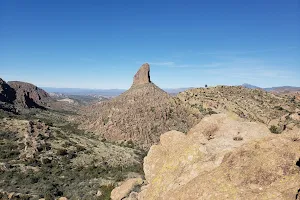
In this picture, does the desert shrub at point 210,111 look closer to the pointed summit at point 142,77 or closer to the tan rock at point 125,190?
the tan rock at point 125,190

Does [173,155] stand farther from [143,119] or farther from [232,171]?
[143,119]

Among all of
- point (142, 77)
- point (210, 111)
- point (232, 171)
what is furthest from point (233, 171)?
point (142, 77)

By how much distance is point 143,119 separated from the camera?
115875mm

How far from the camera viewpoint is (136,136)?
344ft

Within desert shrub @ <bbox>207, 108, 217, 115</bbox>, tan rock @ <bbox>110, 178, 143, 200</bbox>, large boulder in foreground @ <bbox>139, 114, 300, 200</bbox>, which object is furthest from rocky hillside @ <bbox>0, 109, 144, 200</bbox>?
desert shrub @ <bbox>207, 108, 217, 115</bbox>

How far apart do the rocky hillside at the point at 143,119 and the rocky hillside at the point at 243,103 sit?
241 inches

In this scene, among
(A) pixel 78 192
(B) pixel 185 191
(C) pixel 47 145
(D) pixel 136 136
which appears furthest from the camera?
(D) pixel 136 136

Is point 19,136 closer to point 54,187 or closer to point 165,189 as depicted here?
point 54,187

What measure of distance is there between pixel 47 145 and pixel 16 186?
1016 inches

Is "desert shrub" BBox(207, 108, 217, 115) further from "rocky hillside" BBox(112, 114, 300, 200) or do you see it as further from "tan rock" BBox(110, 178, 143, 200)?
"rocky hillside" BBox(112, 114, 300, 200)

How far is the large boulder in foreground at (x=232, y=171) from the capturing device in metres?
9.83

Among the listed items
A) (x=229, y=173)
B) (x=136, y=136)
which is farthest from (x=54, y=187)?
(x=136, y=136)

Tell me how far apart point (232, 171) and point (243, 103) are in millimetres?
91567

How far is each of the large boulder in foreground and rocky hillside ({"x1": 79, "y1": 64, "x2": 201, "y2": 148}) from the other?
8307cm
